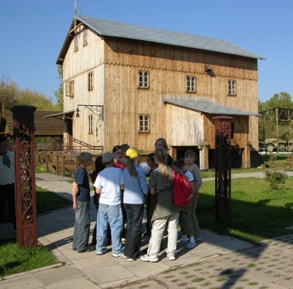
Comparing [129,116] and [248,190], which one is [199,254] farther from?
[129,116]

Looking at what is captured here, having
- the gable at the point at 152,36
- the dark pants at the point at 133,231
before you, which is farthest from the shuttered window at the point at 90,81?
the dark pants at the point at 133,231

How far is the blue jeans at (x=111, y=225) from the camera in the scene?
20.8ft

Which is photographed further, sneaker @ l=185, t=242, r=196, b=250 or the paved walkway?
sneaker @ l=185, t=242, r=196, b=250

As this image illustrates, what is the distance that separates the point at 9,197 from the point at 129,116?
16.5 meters

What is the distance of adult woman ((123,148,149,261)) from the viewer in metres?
6.18

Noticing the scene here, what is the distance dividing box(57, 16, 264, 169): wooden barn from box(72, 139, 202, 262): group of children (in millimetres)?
16674

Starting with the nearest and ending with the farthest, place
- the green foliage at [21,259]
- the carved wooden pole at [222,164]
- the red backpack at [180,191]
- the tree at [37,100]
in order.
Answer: the green foliage at [21,259], the red backpack at [180,191], the carved wooden pole at [222,164], the tree at [37,100]

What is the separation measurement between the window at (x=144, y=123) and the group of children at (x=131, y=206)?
57.5 feet

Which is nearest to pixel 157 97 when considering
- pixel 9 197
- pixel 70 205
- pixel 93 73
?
pixel 93 73

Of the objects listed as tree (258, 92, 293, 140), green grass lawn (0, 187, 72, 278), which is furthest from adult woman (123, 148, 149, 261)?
tree (258, 92, 293, 140)

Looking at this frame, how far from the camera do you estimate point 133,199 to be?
6.21 metres

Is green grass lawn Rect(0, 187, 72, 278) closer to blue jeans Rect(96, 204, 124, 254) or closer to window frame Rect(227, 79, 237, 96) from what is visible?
blue jeans Rect(96, 204, 124, 254)

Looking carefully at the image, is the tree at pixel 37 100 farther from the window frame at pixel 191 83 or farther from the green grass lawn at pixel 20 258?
the green grass lawn at pixel 20 258

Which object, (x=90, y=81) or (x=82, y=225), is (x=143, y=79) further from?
(x=82, y=225)
